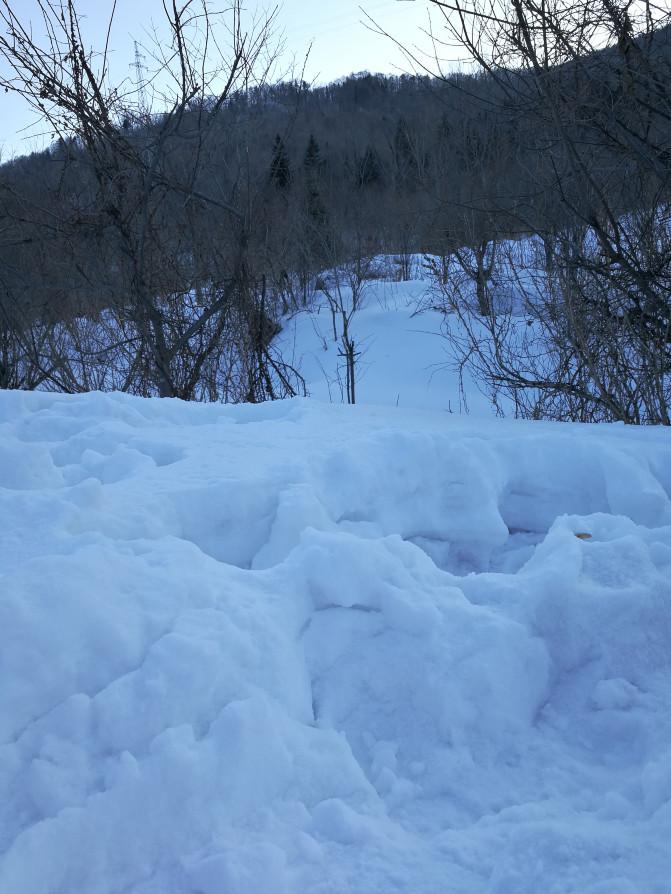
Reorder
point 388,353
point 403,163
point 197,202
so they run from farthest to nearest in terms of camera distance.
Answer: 1. point 403,163
2. point 388,353
3. point 197,202

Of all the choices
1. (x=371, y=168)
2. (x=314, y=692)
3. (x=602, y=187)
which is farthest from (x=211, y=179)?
(x=371, y=168)

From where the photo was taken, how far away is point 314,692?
1.40m

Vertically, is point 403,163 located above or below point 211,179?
above

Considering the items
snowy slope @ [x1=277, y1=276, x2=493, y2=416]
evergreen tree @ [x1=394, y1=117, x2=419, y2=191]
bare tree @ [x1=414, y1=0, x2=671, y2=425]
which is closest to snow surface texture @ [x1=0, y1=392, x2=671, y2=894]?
bare tree @ [x1=414, y1=0, x2=671, y2=425]

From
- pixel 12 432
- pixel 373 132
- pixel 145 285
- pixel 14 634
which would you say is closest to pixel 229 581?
pixel 14 634

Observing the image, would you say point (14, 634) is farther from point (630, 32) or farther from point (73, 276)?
point (73, 276)

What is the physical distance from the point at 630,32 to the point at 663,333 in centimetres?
184

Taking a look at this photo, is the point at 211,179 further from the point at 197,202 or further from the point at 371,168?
the point at 371,168

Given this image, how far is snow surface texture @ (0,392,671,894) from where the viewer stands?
0.99 m

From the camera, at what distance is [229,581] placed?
154 centimetres

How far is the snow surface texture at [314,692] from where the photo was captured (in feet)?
3.24

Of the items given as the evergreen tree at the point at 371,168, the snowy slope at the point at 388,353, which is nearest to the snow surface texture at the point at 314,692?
the snowy slope at the point at 388,353

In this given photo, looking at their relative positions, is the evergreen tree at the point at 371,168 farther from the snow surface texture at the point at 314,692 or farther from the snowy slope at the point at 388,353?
the snow surface texture at the point at 314,692

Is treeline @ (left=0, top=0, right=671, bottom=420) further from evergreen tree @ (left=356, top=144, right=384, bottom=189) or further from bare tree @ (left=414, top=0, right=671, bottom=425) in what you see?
evergreen tree @ (left=356, top=144, right=384, bottom=189)
